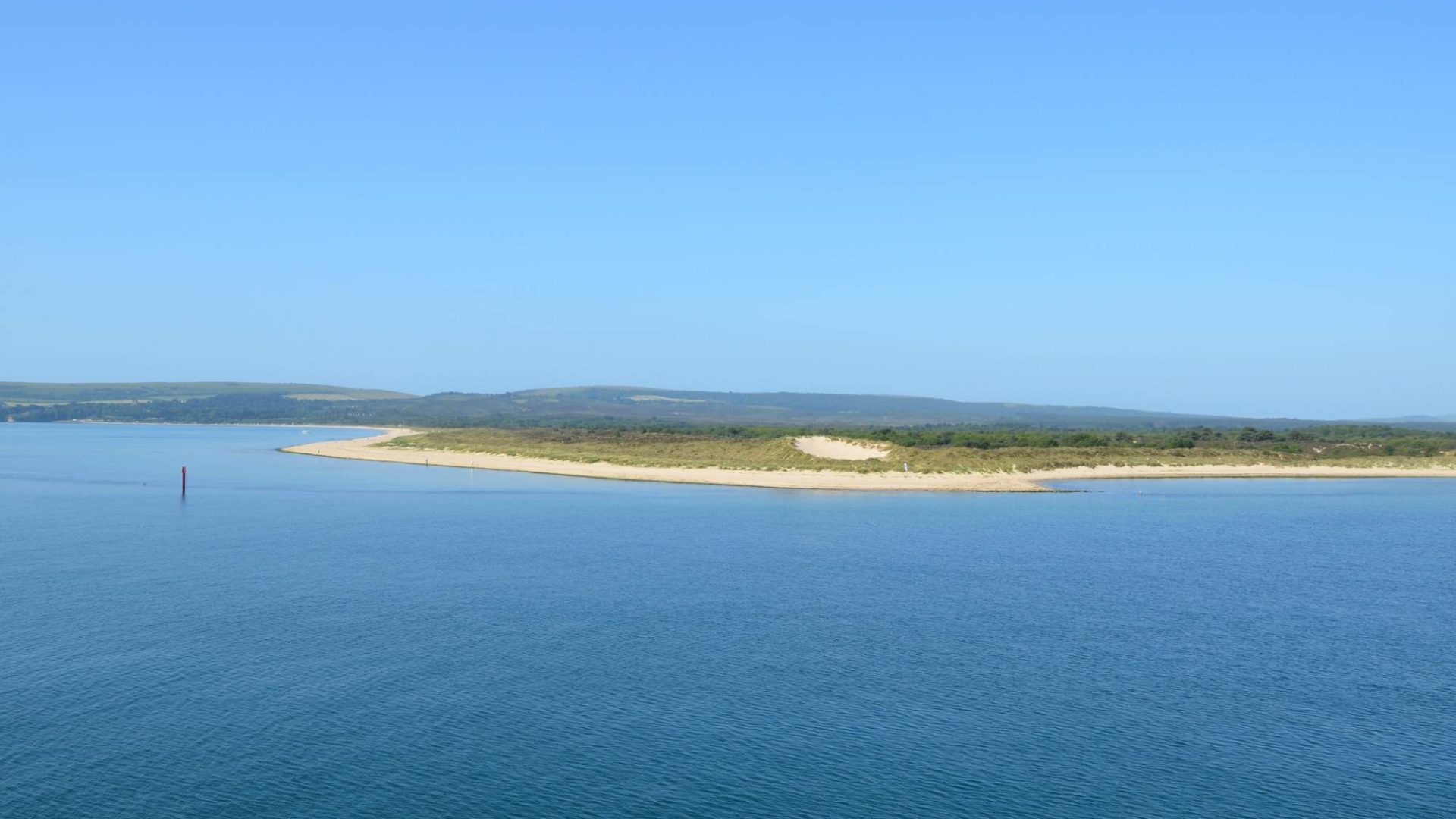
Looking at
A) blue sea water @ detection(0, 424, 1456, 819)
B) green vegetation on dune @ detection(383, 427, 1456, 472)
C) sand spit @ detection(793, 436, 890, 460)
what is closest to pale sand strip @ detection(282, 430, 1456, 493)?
green vegetation on dune @ detection(383, 427, 1456, 472)

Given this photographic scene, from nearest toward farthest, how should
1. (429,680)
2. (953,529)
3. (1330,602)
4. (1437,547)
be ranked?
(429,680), (1330,602), (1437,547), (953,529)

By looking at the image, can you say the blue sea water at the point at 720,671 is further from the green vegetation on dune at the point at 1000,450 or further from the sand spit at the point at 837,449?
the sand spit at the point at 837,449

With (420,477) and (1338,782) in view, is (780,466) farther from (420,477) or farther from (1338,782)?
(1338,782)

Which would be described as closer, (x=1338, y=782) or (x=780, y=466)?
(x=1338, y=782)

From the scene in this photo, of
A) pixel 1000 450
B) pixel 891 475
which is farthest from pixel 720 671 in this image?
pixel 1000 450

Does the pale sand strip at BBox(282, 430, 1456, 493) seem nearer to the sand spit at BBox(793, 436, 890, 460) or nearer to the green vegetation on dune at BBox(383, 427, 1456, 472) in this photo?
the green vegetation on dune at BBox(383, 427, 1456, 472)

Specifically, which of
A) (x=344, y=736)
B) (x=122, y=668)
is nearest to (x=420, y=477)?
(x=122, y=668)
